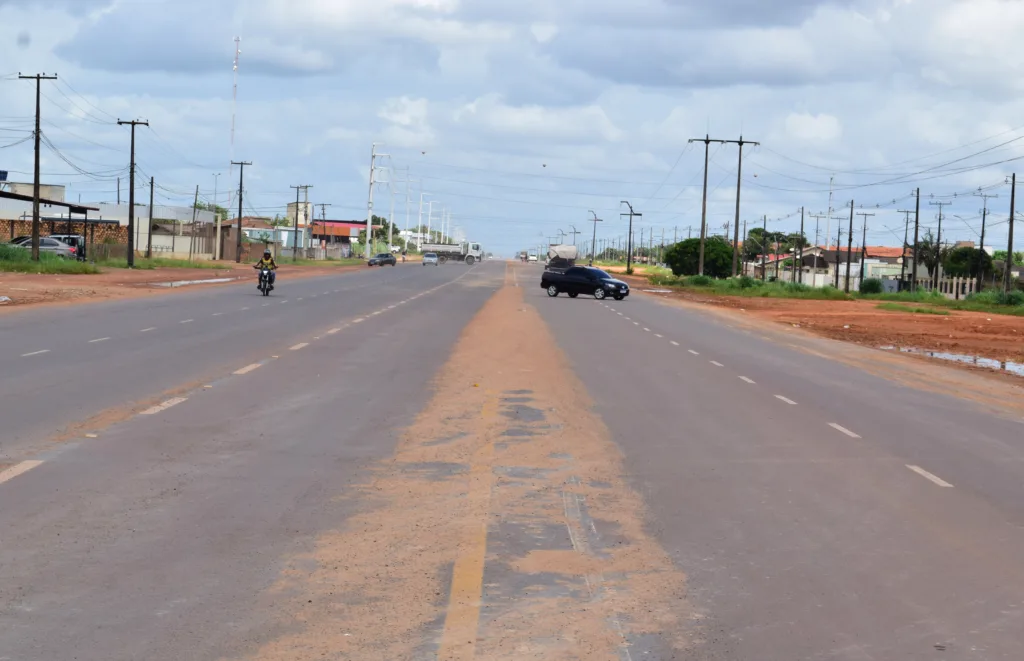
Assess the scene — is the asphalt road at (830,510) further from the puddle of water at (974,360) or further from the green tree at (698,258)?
the green tree at (698,258)

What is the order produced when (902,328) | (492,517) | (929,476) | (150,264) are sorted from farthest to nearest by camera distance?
(150,264) → (902,328) → (929,476) → (492,517)

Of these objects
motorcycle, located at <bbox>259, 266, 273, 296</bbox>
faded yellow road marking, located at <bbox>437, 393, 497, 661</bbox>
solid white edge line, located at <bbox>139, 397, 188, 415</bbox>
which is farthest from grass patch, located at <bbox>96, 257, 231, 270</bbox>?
faded yellow road marking, located at <bbox>437, 393, 497, 661</bbox>

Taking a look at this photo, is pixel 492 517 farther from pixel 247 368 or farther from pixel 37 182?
pixel 37 182

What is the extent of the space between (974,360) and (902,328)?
599 inches

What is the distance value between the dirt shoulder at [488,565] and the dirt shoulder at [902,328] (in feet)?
74.3

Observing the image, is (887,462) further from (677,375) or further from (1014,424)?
(677,375)

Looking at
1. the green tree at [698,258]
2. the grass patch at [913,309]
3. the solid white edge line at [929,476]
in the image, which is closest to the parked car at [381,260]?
the green tree at [698,258]

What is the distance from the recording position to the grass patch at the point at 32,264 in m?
64.8

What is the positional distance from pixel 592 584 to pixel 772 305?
61672mm

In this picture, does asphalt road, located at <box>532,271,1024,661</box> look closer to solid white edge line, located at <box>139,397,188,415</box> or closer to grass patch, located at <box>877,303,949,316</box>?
solid white edge line, located at <box>139,397,188,415</box>

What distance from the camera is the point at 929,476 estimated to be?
1205cm

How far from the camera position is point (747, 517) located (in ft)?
31.7

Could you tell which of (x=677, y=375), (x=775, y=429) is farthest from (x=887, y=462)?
(x=677, y=375)

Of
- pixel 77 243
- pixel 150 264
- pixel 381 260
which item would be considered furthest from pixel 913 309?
pixel 381 260
